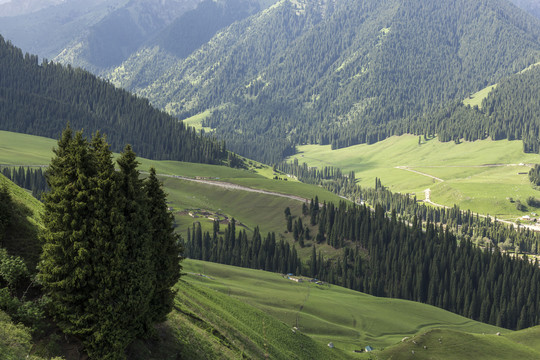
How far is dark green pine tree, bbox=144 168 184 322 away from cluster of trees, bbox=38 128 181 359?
3872 mm

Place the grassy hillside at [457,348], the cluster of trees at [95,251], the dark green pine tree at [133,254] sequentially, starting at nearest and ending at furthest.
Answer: the cluster of trees at [95,251] → the dark green pine tree at [133,254] → the grassy hillside at [457,348]

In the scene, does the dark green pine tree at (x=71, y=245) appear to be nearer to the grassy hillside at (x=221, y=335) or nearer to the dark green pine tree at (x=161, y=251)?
the grassy hillside at (x=221, y=335)

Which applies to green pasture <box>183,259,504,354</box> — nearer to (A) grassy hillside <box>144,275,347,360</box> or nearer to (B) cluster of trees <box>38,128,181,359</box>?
(A) grassy hillside <box>144,275,347,360</box>

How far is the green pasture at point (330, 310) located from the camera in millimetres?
117500

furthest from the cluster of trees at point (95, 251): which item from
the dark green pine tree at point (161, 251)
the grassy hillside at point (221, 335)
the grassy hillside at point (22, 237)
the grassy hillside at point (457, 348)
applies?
the grassy hillside at point (457, 348)

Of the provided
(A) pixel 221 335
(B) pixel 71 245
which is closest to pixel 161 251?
(B) pixel 71 245

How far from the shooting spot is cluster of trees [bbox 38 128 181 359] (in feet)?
132

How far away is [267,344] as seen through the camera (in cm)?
7231

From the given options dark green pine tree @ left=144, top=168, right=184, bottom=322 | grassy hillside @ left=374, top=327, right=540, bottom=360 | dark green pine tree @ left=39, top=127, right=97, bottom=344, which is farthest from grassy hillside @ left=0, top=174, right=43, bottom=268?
grassy hillside @ left=374, top=327, right=540, bottom=360

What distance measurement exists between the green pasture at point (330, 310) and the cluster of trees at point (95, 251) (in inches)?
2530

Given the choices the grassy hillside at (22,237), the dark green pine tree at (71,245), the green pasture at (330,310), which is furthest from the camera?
the green pasture at (330,310)

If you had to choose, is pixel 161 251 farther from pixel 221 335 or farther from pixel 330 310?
pixel 330 310

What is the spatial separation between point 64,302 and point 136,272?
19.9 feet

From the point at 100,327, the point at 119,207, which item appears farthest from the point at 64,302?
the point at 119,207
